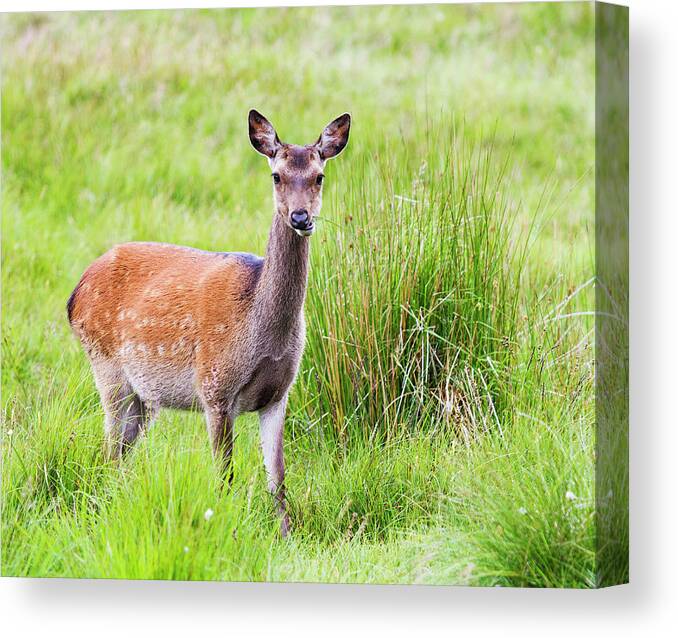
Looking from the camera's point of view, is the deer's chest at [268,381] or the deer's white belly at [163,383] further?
the deer's white belly at [163,383]

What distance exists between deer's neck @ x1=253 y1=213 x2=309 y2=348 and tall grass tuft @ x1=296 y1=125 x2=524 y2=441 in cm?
15

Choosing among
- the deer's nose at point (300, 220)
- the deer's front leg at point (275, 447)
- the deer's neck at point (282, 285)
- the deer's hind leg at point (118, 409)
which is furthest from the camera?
the deer's hind leg at point (118, 409)

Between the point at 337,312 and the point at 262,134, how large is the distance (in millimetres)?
715

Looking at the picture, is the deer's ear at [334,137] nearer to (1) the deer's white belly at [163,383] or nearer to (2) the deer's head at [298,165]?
(2) the deer's head at [298,165]

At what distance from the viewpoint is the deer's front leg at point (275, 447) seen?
17.7 ft

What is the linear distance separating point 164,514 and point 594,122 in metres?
2.07

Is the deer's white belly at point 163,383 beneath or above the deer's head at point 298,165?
beneath

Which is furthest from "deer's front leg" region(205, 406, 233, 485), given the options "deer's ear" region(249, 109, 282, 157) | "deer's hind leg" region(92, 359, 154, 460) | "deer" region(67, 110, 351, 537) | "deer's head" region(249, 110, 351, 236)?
"deer's ear" region(249, 109, 282, 157)

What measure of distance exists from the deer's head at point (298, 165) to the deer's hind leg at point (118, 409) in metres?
0.98

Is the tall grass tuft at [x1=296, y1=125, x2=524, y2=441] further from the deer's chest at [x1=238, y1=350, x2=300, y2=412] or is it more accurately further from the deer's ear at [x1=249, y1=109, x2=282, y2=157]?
the deer's ear at [x1=249, y1=109, x2=282, y2=157]

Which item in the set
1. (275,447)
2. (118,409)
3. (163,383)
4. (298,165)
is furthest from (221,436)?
(298,165)

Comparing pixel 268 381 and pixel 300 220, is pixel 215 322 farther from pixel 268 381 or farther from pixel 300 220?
pixel 300 220

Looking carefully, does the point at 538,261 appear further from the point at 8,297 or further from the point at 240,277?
the point at 8,297

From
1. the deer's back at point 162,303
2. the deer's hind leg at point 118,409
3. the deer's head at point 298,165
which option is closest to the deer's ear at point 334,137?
the deer's head at point 298,165
